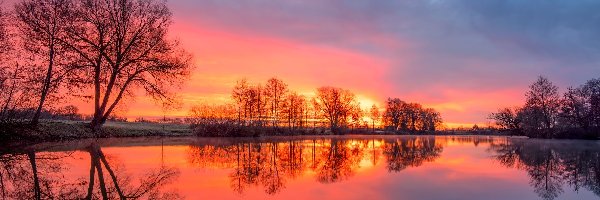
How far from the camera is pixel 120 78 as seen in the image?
30859mm

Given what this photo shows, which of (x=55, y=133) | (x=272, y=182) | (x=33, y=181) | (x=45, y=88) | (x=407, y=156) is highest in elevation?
(x=45, y=88)

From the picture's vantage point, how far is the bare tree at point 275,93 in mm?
72938

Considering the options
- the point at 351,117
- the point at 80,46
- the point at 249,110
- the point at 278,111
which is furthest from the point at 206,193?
the point at 351,117

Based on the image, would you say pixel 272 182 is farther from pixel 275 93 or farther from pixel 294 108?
pixel 294 108

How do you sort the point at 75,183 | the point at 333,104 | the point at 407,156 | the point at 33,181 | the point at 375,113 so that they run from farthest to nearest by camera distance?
the point at 375,113
the point at 333,104
the point at 407,156
the point at 33,181
the point at 75,183

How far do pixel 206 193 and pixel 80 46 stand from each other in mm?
24706

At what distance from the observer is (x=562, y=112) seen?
57875 mm

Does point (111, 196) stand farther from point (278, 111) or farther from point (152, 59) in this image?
point (278, 111)

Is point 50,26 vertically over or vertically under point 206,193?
over

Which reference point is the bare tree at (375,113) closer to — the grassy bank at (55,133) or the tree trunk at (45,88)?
the grassy bank at (55,133)

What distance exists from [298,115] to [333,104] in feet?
37.1

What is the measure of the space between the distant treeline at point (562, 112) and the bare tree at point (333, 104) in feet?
126

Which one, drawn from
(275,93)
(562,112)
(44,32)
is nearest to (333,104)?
(275,93)

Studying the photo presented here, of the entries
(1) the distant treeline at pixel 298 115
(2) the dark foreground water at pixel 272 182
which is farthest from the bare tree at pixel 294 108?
(2) the dark foreground water at pixel 272 182
